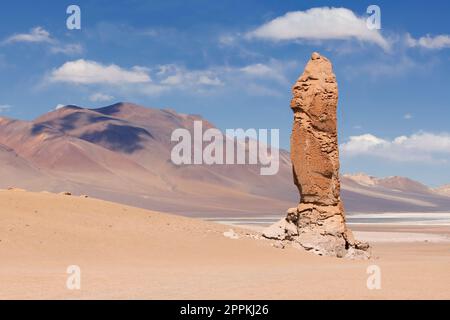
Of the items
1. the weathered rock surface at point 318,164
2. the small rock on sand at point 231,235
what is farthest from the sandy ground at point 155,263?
the weathered rock surface at point 318,164

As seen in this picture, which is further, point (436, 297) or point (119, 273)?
point (119, 273)

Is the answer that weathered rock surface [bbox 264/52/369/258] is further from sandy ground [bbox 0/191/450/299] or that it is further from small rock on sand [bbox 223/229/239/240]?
small rock on sand [bbox 223/229/239/240]

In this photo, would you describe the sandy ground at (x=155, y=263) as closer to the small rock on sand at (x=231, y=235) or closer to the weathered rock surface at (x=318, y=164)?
the small rock on sand at (x=231, y=235)

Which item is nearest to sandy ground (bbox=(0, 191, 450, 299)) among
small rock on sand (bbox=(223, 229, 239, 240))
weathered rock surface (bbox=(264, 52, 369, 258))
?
small rock on sand (bbox=(223, 229, 239, 240))

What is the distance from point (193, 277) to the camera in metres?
16.6

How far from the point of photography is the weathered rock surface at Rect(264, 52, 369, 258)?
24.3 meters

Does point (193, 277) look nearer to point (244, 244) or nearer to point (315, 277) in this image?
point (315, 277)

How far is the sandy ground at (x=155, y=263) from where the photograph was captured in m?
13.8

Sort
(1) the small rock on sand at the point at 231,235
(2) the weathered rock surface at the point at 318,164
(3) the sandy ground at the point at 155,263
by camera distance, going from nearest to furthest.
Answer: (3) the sandy ground at the point at 155,263 → (2) the weathered rock surface at the point at 318,164 → (1) the small rock on sand at the point at 231,235

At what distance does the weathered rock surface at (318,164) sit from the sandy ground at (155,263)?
1139 mm

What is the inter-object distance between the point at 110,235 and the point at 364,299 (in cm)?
1266

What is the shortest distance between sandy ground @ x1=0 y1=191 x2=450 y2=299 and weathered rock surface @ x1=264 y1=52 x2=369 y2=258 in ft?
3.74

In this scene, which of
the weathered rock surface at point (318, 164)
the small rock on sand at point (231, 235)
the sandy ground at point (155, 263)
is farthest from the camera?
the small rock on sand at point (231, 235)
